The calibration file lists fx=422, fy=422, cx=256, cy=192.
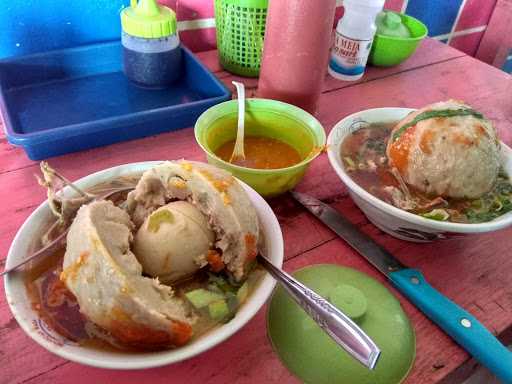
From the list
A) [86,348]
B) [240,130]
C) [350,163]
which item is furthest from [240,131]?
[86,348]

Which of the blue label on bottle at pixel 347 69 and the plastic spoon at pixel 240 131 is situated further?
the blue label on bottle at pixel 347 69

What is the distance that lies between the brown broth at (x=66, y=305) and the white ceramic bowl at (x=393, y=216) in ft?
Result: 0.63

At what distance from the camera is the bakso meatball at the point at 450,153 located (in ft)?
1.91

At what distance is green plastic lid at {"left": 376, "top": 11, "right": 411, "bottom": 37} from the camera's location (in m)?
1.10

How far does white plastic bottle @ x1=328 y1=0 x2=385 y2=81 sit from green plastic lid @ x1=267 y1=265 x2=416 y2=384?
60 centimetres

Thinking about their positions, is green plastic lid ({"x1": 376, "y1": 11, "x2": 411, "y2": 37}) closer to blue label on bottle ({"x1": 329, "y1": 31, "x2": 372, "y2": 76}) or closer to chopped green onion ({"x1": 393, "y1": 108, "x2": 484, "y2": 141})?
blue label on bottle ({"x1": 329, "y1": 31, "x2": 372, "y2": 76})

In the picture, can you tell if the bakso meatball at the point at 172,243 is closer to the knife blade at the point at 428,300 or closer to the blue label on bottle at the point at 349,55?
the knife blade at the point at 428,300

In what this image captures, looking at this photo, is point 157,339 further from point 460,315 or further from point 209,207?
point 460,315

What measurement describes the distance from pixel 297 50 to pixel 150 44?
297mm

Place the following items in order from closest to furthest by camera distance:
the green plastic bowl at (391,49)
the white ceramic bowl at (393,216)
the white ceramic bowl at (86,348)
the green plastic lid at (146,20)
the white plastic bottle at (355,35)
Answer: the white ceramic bowl at (86,348)
the white ceramic bowl at (393,216)
the green plastic lid at (146,20)
the white plastic bottle at (355,35)
the green plastic bowl at (391,49)

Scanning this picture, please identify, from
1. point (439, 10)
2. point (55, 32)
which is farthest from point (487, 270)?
point (439, 10)

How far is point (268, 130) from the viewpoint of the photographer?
29.2 inches

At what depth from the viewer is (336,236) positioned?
2.10ft

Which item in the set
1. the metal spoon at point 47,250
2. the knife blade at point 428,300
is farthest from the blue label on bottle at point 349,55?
the metal spoon at point 47,250
